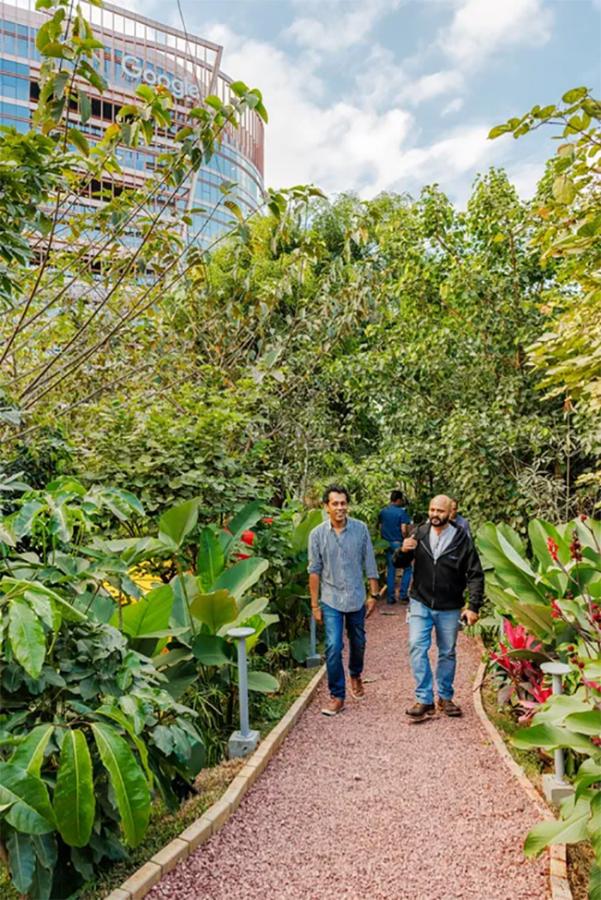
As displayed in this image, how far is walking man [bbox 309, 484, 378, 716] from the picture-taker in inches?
200

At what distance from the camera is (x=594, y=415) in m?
6.95

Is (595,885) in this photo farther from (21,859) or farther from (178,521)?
(178,521)

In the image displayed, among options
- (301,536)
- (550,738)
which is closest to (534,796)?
(550,738)

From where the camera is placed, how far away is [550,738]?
293 centimetres

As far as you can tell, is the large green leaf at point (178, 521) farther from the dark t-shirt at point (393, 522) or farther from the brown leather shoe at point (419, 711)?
the dark t-shirt at point (393, 522)

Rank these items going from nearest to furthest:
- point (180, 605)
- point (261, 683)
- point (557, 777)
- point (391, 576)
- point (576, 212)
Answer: point (576, 212) → point (557, 777) → point (180, 605) → point (261, 683) → point (391, 576)

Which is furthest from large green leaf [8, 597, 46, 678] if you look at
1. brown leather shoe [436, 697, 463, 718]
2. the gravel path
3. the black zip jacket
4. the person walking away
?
the person walking away

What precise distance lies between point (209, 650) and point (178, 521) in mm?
1085

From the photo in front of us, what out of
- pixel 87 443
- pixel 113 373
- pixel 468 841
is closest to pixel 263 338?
pixel 113 373

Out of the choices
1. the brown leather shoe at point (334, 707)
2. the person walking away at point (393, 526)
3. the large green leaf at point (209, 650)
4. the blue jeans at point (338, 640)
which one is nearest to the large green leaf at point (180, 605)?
the large green leaf at point (209, 650)

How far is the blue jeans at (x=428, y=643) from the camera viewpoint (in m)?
4.88

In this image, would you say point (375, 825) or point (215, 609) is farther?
point (215, 609)

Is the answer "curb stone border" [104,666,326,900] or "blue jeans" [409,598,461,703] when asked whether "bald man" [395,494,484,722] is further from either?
"curb stone border" [104,666,326,900]

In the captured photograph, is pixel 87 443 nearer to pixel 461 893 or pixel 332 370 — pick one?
pixel 461 893
